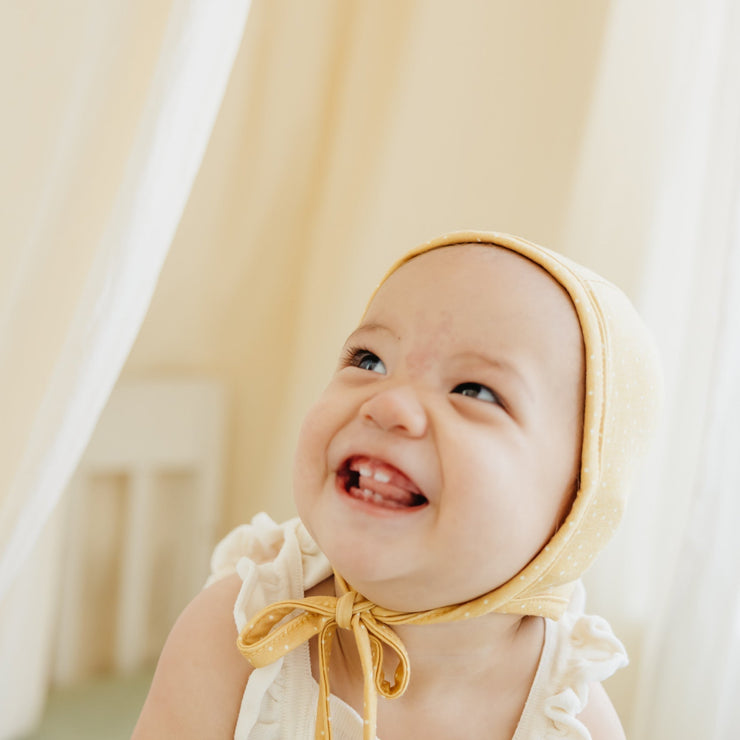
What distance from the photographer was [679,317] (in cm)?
118

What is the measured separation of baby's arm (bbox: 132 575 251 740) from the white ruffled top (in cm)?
2

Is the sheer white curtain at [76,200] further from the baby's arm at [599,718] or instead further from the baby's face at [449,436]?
the baby's arm at [599,718]

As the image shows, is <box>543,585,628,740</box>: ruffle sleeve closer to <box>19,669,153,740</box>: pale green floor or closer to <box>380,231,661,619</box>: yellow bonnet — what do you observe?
<box>380,231,661,619</box>: yellow bonnet

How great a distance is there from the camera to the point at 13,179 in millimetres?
894

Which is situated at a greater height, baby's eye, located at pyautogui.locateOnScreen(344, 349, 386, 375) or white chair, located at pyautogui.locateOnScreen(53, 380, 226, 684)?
baby's eye, located at pyautogui.locateOnScreen(344, 349, 386, 375)

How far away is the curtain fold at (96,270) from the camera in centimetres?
85

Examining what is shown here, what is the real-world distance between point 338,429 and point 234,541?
0.31m

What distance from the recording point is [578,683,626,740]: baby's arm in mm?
919

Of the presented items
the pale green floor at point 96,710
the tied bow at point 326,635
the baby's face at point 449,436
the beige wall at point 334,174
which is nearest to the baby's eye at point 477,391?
the baby's face at point 449,436

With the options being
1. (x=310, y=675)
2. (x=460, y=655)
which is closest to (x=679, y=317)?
(x=460, y=655)

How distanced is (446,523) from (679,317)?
60 cm

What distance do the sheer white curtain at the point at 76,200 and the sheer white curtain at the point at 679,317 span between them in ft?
1.79

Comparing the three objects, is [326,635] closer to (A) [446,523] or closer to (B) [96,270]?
(A) [446,523]

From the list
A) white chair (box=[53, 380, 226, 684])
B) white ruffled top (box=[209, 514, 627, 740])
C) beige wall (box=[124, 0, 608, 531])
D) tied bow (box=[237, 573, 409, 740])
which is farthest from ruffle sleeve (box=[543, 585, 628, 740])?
white chair (box=[53, 380, 226, 684])
